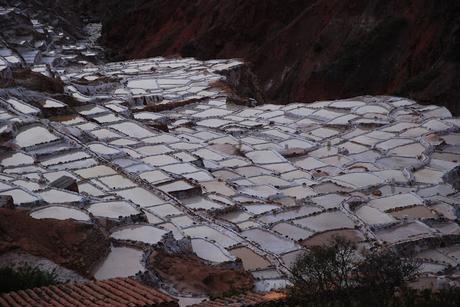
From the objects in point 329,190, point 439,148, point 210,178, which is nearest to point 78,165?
point 210,178

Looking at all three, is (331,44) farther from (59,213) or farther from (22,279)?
(22,279)

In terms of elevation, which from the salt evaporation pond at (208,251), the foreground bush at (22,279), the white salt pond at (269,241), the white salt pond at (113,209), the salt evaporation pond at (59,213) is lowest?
the white salt pond at (269,241)

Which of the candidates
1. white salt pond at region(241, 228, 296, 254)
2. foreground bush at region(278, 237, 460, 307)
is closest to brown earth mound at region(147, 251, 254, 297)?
foreground bush at region(278, 237, 460, 307)

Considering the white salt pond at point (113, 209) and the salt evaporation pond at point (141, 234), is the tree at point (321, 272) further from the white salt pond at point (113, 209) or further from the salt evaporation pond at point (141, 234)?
the white salt pond at point (113, 209)

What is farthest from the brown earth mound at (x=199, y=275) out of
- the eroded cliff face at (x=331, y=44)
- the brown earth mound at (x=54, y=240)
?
the eroded cliff face at (x=331, y=44)

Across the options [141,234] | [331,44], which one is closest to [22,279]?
[141,234]

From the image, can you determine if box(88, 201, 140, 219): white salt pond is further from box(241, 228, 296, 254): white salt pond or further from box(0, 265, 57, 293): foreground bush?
box(0, 265, 57, 293): foreground bush

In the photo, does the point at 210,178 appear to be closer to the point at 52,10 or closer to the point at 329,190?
the point at 329,190
